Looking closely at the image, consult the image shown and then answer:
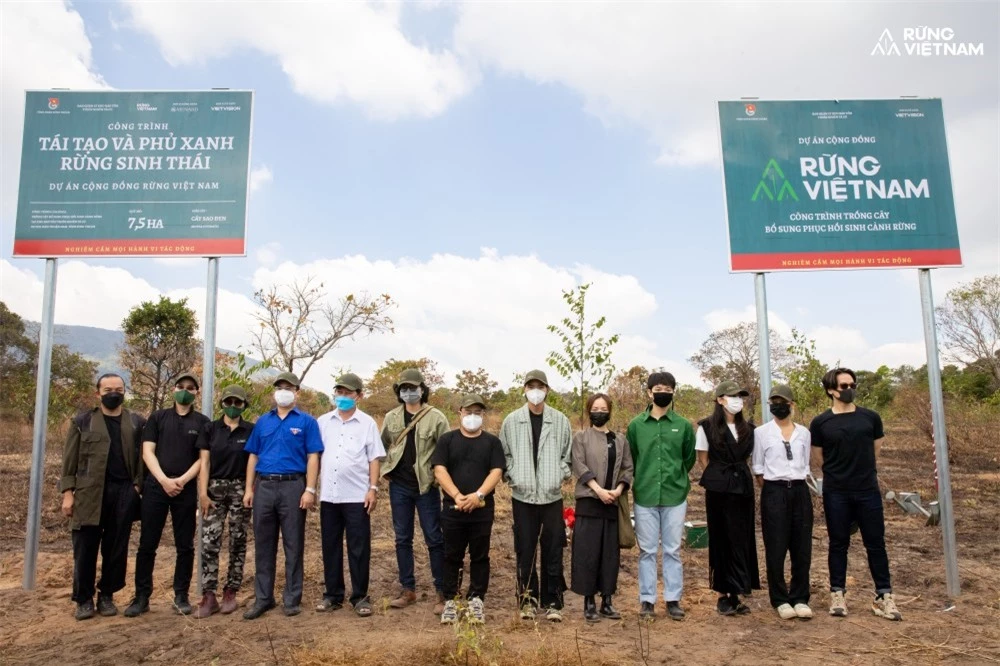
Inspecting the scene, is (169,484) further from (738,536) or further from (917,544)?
(917,544)

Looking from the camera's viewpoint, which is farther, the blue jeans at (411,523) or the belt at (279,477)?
the blue jeans at (411,523)

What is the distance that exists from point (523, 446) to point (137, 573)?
120 inches

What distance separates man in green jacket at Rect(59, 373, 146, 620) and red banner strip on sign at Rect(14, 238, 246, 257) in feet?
4.51

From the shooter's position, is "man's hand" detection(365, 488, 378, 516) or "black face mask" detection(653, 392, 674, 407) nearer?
"black face mask" detection(653, 392, 674, 407)

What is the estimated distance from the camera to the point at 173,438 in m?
5.13

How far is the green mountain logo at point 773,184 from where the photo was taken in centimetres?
617

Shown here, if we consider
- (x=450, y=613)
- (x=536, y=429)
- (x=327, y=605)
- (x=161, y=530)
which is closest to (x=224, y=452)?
(x=161, y=530)

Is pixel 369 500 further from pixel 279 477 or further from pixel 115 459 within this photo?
pixel 115 459

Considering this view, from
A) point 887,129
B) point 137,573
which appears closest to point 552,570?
point 137,573

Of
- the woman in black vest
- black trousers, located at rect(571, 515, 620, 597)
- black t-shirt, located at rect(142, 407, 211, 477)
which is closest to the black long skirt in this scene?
the woman in black vest

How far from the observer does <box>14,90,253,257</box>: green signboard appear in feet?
20.0

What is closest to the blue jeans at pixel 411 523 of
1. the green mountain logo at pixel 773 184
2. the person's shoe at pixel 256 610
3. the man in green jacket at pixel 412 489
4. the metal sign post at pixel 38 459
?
the man in green jacket at pixel 412 489

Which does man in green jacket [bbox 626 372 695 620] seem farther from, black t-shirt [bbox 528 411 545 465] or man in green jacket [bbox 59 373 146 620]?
man in green jacket [bbox 59 373 146 620]

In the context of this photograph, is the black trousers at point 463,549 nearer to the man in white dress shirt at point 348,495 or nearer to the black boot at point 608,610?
the man in white dress shirt at point 348,495
